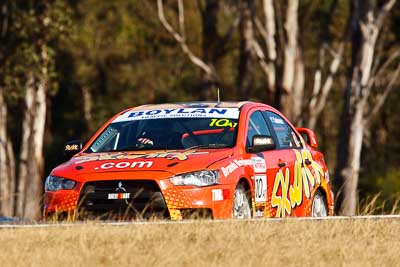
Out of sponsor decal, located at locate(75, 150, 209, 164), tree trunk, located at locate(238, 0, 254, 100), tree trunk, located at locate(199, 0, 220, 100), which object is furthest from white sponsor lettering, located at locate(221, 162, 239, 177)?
tree trunk, located at locate(199, 0, 220, 100)

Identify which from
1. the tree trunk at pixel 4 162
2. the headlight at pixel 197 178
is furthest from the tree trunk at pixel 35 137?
the headlight at pixel 197 178

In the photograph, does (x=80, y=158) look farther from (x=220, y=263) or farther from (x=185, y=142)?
(x=220, y=263)

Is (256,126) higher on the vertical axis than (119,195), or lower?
higher

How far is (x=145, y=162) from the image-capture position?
10.7 m

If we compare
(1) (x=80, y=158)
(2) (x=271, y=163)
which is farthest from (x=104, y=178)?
(2) (x=271, y=163)

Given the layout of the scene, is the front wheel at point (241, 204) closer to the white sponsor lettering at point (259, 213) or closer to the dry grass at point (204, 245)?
the white sponsor lettering at point (259, 213)

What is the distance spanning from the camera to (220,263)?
26.2ft

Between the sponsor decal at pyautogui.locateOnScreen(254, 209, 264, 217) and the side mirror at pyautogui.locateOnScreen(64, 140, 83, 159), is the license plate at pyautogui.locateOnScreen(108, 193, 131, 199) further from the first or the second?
the side mirror at pyautogui.locateOnScreen(64, 140, 83, 159)

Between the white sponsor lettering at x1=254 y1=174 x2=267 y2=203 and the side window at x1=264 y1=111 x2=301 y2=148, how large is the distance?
3.25 ft

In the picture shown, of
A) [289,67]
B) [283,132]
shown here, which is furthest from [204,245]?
[289,67]

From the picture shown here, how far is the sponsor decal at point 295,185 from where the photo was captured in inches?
461

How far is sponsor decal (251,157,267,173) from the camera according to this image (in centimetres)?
1127

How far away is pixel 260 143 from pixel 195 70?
38.2 metres

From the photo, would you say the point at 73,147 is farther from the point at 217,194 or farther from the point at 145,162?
the point at 217,194
